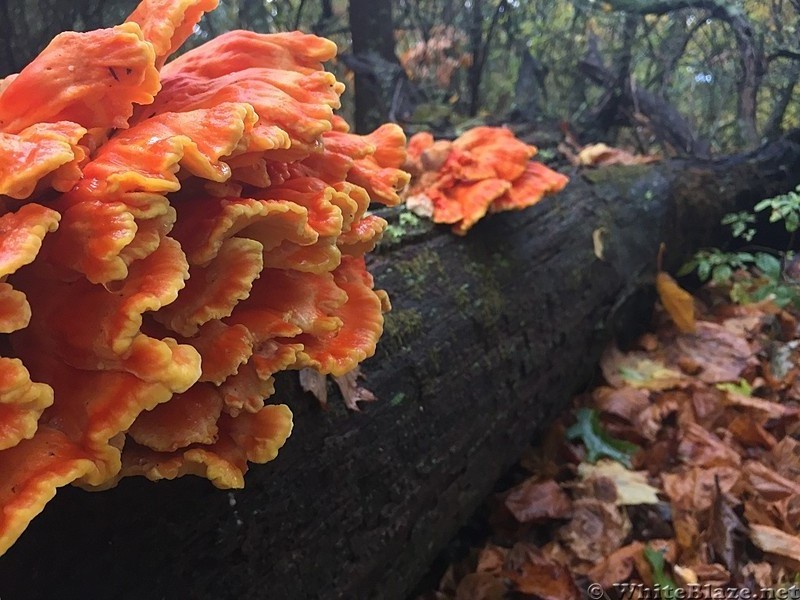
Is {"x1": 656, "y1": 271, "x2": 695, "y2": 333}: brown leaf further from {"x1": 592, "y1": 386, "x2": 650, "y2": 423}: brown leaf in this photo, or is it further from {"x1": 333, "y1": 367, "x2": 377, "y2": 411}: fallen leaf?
{"x1": 333, "y1": 367, "x2": 377, "y2": 411}: fallen leaf

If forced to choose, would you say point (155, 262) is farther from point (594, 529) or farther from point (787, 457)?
point (787, 457)

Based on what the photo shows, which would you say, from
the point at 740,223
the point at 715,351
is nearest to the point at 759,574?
the point at 715,351

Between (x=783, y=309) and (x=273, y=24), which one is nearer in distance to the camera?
(x=783, y=309)

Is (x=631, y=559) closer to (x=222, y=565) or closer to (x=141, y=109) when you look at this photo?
(x=222, y=565)

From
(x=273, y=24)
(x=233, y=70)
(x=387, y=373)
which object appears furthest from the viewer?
(x=273, y=24)

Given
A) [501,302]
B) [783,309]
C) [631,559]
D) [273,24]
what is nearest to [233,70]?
[501,302]
